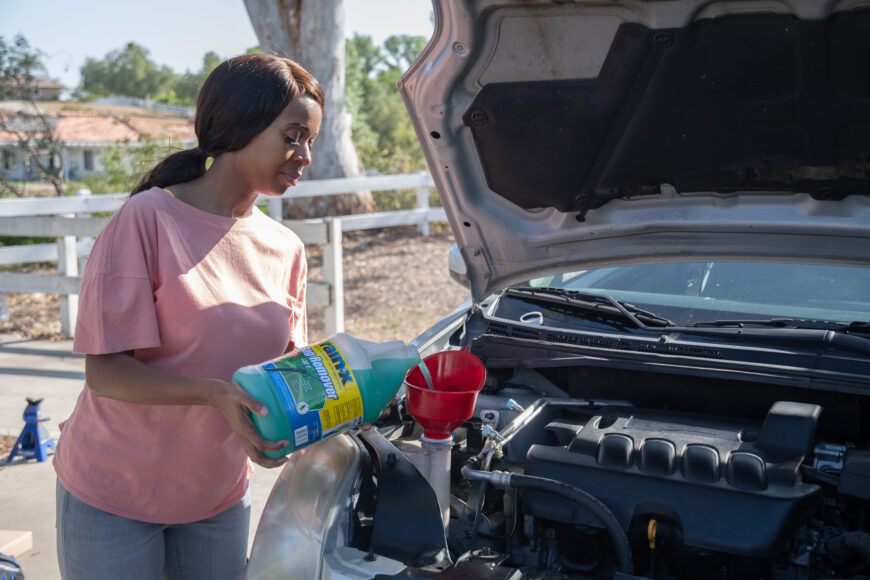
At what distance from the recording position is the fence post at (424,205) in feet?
37.2

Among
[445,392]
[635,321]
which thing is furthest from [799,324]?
[445,392]

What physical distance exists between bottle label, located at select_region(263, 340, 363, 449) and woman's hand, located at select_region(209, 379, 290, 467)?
0.06m

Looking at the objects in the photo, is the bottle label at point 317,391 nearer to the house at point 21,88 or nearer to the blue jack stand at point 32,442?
the blue jack stand at point 32,442

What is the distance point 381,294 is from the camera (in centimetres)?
919

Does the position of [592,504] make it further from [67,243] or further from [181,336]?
[67,243]

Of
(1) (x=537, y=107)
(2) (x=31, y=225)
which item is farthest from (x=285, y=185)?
(2) (x=31, y=225)

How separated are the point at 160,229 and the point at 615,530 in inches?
53.7

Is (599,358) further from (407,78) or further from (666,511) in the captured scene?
(407,78)

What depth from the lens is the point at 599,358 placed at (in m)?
2.70

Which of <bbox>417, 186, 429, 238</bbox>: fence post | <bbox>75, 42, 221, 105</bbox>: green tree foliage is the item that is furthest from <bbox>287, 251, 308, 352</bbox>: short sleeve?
<bbox>75, 42, 221, 105</bbox>: green tree foliage

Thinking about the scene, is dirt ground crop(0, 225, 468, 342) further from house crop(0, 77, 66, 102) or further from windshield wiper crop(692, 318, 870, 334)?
house crop(0, 77, 66, 102)

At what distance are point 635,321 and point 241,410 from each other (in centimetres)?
168

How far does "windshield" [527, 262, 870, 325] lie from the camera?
3086mm

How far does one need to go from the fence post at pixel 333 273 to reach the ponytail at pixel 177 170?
4.11 meters
